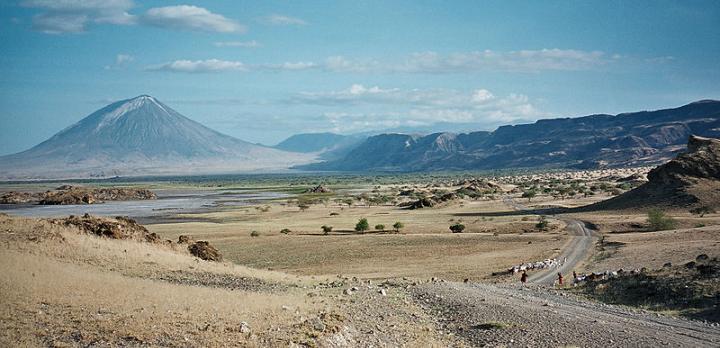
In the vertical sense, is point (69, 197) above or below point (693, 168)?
below

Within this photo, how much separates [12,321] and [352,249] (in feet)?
113

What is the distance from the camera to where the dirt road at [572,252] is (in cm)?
3227

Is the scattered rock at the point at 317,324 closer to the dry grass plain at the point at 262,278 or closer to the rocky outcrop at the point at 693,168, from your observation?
the dry grass plain at the point at 262,278

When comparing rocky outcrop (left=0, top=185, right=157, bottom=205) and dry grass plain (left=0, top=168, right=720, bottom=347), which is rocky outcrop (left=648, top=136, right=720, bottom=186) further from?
rocky outcrop (left=0, top=185, right=157, bottom=205)

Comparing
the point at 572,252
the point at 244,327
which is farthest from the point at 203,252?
the point at 572,252

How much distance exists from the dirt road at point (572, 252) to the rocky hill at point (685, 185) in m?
9.48

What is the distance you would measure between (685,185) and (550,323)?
A: 53212 mm

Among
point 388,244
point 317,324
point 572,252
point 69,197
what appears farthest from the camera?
point 69,197

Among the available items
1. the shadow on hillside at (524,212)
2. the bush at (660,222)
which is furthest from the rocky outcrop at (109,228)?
the shadow on hillside at (524,212)

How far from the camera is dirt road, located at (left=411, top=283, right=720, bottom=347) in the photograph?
55.6ft

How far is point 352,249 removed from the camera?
156ft

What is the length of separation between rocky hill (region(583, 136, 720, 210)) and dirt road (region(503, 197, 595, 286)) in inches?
373

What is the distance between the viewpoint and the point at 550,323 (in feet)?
62.0

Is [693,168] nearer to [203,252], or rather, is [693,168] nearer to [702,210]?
[702,210]
